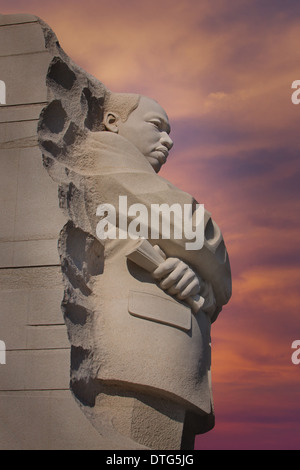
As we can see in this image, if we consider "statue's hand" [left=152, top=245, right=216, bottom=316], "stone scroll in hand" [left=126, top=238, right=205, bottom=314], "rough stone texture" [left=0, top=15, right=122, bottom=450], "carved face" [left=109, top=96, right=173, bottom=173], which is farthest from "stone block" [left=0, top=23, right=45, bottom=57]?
"statue's hand" [left=152, top=245, right=216, bottom=316]

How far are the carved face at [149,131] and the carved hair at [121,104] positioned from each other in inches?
1.8

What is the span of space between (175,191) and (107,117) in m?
1.29

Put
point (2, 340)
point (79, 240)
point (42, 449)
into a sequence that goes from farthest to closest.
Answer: point (79, 240) → point (2, 340) → point (42, 449)

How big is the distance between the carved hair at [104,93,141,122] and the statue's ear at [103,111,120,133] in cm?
5

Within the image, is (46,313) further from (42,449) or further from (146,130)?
(146,130)

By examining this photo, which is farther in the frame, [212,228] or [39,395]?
[212,228]

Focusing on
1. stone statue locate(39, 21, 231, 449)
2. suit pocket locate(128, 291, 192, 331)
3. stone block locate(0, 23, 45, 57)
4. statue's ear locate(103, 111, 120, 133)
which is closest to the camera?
stone statue locate(39, 21, 231, 449)

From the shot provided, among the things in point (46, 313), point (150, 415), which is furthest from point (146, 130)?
point (150, 415)

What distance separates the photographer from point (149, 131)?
7.45 metres

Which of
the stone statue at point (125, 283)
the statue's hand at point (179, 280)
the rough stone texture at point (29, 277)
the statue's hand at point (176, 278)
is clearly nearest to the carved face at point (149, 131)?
the stone statue at point (125, 283)

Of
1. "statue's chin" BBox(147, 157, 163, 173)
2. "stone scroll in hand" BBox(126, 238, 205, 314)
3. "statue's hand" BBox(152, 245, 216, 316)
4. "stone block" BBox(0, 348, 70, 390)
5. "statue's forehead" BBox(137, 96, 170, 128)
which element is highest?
"statue's forehead" BBox(137, 96, 170, 128)

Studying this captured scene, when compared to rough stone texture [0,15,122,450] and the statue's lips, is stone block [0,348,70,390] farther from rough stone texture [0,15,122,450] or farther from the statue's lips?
the statue's lips

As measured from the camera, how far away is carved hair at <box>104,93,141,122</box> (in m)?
7.45
